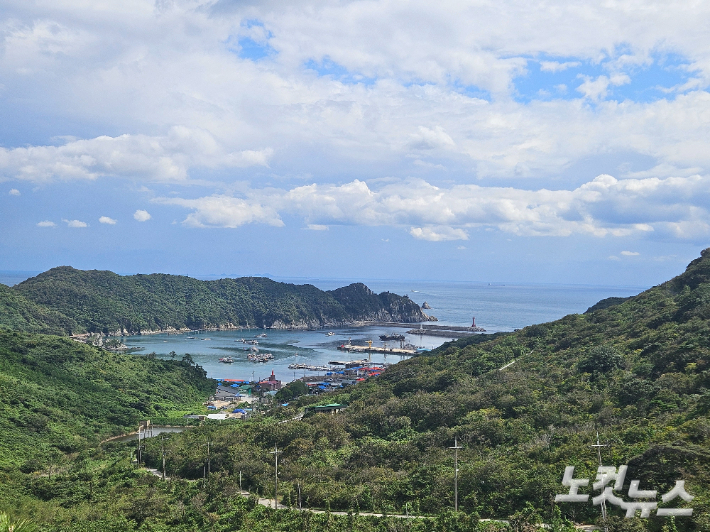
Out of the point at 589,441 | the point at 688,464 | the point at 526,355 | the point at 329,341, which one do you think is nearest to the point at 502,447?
the point at 589,441

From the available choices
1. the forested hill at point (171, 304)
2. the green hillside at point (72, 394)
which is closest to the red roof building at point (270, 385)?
the green hillside at point (72, 394)

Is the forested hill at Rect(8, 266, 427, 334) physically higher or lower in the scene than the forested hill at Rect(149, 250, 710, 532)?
higher

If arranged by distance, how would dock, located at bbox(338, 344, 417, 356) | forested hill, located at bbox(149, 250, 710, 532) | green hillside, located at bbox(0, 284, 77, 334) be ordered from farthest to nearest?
1. dock, located at bbox(338, 344, 417, 356)
2. green hillside, located at bbox(0, 284, 77, 334)
3. forested hill, located at bbox(149, 250, 710, 532)

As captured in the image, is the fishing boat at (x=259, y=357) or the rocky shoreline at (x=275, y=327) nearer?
the fishing boat at (x=259, y=357)

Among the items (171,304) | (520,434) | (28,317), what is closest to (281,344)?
(171,304)

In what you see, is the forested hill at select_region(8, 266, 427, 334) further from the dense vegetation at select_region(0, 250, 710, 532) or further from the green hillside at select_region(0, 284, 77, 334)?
the dense vegetation at select_region(0, 250, 710, 532)

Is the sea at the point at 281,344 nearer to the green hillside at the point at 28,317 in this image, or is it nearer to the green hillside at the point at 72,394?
the green hillside at the point at 28,317

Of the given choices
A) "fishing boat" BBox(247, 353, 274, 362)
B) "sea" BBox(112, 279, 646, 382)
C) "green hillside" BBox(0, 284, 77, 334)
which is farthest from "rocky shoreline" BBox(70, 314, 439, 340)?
"fishing boat" BBox(247, 353, 274, 362)
